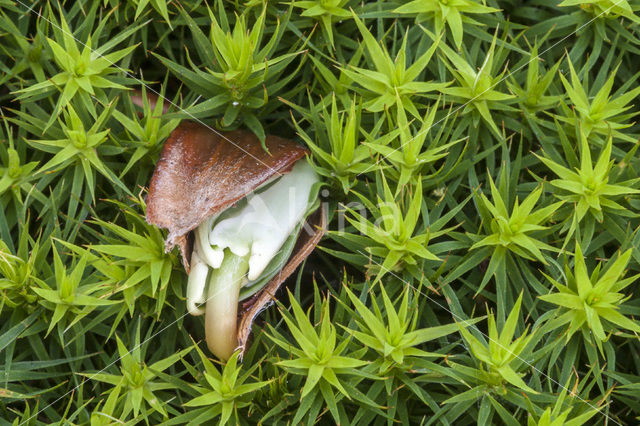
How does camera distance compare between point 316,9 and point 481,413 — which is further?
point 316,9

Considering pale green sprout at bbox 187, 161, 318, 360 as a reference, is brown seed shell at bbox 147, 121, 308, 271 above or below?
above

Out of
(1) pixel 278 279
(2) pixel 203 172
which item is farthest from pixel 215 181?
(1) pixel 278 279

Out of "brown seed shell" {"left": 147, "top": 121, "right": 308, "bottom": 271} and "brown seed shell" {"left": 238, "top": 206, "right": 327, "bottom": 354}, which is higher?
"brown seed shell" {"left": 147, "top": 121, "right": 308, "bottom": 271}

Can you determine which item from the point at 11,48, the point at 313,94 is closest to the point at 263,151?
the point at 313,94

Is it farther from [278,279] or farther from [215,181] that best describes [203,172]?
[278,279]

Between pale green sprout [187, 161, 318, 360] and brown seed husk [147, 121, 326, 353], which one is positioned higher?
brown seed husk [147, 121, 326, 353]

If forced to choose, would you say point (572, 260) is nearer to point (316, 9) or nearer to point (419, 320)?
point (419, 320)

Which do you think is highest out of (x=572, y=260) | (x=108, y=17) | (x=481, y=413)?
(x=108, y=17)

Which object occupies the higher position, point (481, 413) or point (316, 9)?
point (316, 9)
